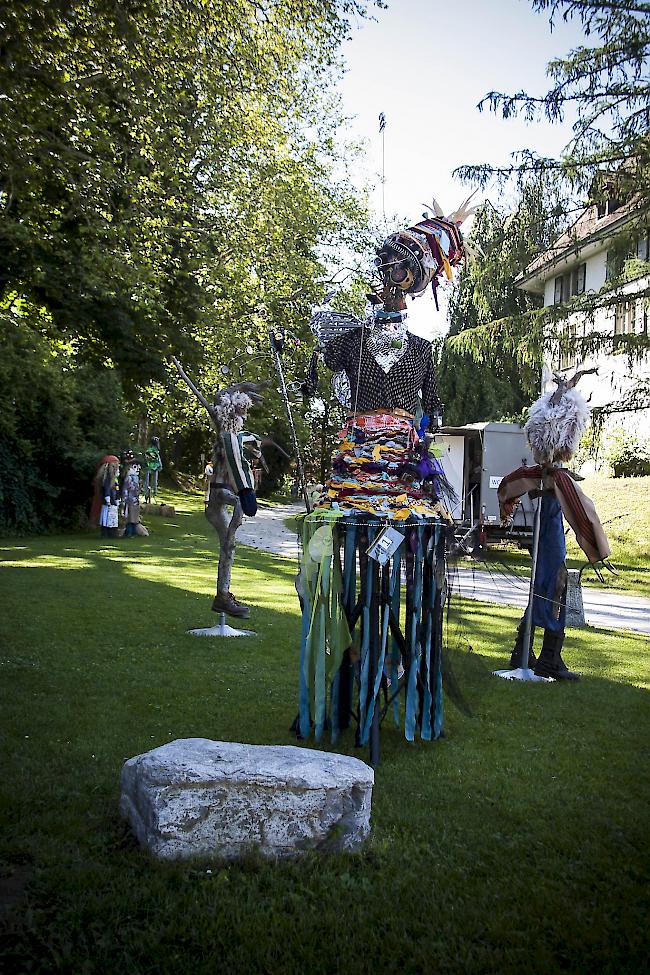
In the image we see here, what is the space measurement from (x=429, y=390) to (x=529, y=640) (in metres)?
2.64

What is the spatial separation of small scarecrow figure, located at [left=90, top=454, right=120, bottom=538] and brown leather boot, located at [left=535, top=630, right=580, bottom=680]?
14.3 metres

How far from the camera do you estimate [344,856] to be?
3.19 metres

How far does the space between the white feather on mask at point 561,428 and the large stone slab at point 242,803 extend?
4.01 m

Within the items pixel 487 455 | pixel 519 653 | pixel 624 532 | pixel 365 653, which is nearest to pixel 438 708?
pixel 365 653

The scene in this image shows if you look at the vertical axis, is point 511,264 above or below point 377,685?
above

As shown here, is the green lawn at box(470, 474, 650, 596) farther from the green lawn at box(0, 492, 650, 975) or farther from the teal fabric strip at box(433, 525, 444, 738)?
the teal fabric strip at box(433, 525, 444, 738)

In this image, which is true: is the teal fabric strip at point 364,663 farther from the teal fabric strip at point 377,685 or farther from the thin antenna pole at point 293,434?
the thin antenna pole at point 293,434

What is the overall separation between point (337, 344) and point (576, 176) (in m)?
11.7

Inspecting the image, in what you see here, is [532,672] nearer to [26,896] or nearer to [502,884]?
[502,884]

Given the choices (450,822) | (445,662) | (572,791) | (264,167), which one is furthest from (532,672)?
(264,167)

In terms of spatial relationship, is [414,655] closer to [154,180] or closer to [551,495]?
[551,495]

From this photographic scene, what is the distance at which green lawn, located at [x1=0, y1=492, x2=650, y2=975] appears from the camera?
2621 mm

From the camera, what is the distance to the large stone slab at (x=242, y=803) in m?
3.07

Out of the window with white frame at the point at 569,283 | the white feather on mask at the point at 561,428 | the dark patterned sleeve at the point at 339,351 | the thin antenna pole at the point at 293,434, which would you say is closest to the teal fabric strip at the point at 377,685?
the thin antenna pole at the point at 293,434
